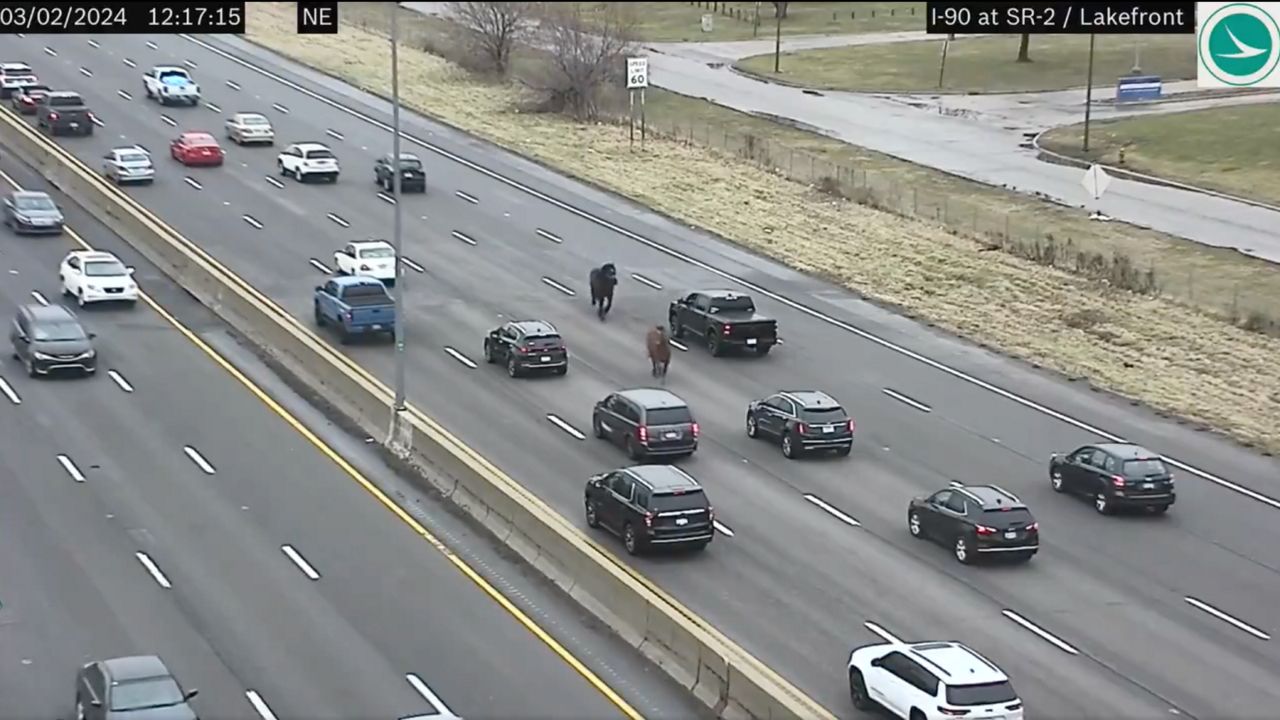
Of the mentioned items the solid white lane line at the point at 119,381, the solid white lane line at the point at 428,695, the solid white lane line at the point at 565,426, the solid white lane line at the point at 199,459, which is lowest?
the solid white lane line at the point at 199,459

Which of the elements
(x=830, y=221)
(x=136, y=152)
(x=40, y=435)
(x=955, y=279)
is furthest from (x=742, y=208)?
(x=40, y=435)

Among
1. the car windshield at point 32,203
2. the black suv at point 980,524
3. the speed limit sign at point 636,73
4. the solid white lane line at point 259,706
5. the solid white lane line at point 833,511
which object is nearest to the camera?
the solid white lane line at point 259,706

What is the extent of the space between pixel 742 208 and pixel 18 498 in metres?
39.4

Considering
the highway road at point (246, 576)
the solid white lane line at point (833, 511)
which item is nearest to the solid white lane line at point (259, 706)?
the highway road at point (246, 576)

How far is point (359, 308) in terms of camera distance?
177 ft

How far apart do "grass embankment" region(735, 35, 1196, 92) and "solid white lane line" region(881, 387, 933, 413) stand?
2416 inches

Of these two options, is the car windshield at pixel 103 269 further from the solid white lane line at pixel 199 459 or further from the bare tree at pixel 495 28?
the bare tree at pixel 495 28

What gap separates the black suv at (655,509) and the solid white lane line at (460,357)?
555 inches

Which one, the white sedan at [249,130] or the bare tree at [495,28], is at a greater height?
the bare tree at [495,28]

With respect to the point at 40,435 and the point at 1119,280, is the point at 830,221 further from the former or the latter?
the point at 40,435

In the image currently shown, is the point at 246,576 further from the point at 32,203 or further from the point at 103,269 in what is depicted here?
the point at 32,203

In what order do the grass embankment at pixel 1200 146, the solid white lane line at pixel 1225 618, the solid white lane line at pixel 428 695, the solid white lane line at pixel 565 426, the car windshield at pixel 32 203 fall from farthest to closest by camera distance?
1. the grass embankment at pixel 1200 146
2. the car windshield at pixel 32 203
3. the solid white lane line at pixel 565 426
4. the solid white lane line at pixel 1225 618
5. the solid white lane line at pixel 428 695

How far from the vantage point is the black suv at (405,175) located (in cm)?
7495

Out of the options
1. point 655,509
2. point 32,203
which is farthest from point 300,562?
point 32,203
